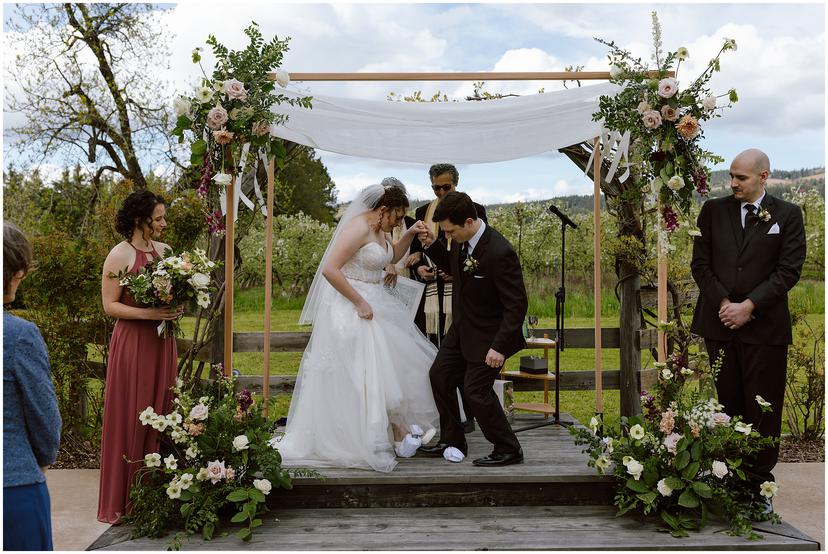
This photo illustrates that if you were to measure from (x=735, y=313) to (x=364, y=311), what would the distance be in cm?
233

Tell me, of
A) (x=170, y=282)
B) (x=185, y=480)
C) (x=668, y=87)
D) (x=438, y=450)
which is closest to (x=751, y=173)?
(x=668, y=87)

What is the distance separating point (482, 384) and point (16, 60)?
959 centimetres

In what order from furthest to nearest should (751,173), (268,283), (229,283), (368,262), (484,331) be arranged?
1. (268,283)
2. (368,262)
3. (229,283)
4. (484,331)
5. (751,173)

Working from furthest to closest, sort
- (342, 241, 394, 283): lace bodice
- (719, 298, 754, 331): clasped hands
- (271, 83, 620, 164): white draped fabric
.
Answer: (271, 83, 620, 164): white draped fabric, (342, 241, 394, 283): lace bodice, (719, 298, 754, 331): clasped hands

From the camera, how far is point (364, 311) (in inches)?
192

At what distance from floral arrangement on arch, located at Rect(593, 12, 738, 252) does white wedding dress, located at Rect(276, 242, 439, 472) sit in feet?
5.96

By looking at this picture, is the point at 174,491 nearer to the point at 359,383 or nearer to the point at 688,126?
the point at 359,383

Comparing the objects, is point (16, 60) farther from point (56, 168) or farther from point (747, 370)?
point (747, 370)

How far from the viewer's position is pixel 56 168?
11359mm

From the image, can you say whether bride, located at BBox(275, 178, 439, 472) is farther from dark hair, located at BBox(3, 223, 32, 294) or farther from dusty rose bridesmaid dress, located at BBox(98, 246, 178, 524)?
dark hair, located at BBox(3, 223, 32, 294)

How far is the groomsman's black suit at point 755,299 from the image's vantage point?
435cm

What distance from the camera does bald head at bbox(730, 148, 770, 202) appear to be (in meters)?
4.39

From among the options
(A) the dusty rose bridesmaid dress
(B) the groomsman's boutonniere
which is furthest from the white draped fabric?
(A) the dusty rose bridesmaid dress

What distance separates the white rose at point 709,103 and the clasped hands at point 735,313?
1.19 meters
